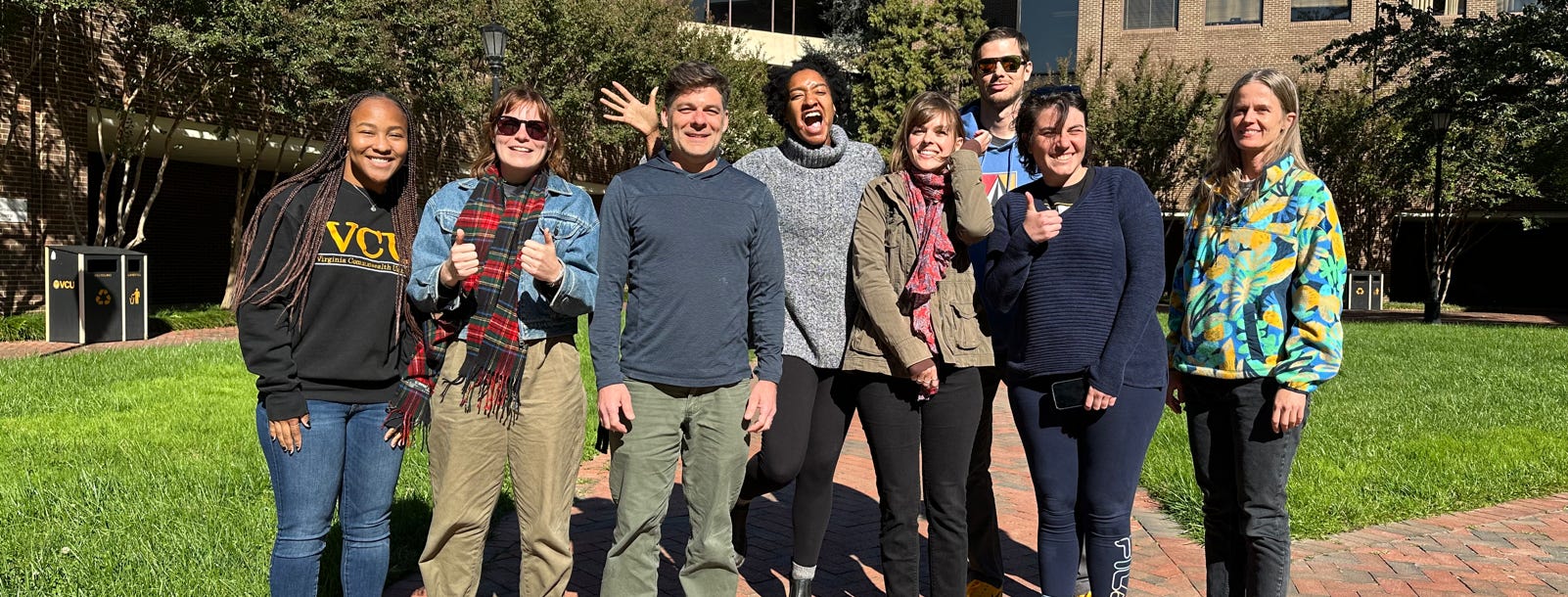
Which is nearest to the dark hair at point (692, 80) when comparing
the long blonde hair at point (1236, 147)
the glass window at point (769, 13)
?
the long blonde hair at point (1236, 147)

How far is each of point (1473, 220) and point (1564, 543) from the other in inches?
Answer: 1066

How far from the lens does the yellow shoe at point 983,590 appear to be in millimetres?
3795

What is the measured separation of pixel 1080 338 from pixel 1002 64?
1.25 meters

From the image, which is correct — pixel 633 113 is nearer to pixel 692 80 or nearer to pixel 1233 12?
pixel 692 80

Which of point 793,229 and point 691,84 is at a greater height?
point 691,84

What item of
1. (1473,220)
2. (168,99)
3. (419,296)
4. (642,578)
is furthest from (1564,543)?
(1473,220)

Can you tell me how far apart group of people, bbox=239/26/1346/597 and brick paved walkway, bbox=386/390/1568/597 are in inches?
39.0

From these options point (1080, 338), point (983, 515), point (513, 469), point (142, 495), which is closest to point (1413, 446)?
point (983, 515)

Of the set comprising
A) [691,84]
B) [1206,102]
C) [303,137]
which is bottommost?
[691,84]

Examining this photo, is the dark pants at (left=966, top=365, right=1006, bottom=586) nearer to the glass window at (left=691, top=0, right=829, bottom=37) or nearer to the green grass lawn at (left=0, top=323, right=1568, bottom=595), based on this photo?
the green grass lawn at (left=0, top=323, right=1568, bottom=595)

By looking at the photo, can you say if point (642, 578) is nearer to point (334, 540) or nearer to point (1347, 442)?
point (334, 540)

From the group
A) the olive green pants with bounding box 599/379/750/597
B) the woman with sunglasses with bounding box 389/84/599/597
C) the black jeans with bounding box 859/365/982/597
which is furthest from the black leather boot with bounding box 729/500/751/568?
the woman with sunglasses with bounding box 389/84/599/597

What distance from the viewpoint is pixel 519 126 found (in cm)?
302

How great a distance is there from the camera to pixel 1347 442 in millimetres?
6871
